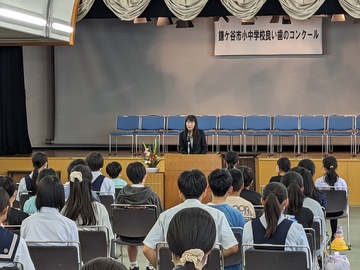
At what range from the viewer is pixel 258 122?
14820 mm

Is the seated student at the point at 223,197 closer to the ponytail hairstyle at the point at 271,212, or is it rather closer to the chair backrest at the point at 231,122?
the ponytail hairstyle at the point at 271,212

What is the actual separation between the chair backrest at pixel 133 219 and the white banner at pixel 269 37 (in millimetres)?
9737


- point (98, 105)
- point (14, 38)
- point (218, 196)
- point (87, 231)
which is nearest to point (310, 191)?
point (218, 196)

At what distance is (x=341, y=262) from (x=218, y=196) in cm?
116

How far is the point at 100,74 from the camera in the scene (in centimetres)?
1664

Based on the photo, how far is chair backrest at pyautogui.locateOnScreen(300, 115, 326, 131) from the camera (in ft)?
47.6

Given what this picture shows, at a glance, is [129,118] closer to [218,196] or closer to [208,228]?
[218,196]

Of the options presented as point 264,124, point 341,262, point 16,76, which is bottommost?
point 341,262

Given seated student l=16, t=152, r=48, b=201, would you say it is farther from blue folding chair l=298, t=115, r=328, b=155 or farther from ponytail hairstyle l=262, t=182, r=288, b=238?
blue folding chair l=298, t=115, r=328, b=155

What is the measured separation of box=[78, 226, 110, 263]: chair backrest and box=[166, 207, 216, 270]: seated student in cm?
287

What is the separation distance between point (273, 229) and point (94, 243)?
1443 mm

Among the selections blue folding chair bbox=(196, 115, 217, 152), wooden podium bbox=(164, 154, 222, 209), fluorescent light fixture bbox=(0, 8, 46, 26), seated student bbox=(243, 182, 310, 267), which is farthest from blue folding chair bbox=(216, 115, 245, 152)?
seated student bbox=(243, 182, 310, 267)

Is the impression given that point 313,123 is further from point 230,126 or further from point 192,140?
point 192,140

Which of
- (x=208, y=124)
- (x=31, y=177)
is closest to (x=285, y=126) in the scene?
(x=208, y=124)
